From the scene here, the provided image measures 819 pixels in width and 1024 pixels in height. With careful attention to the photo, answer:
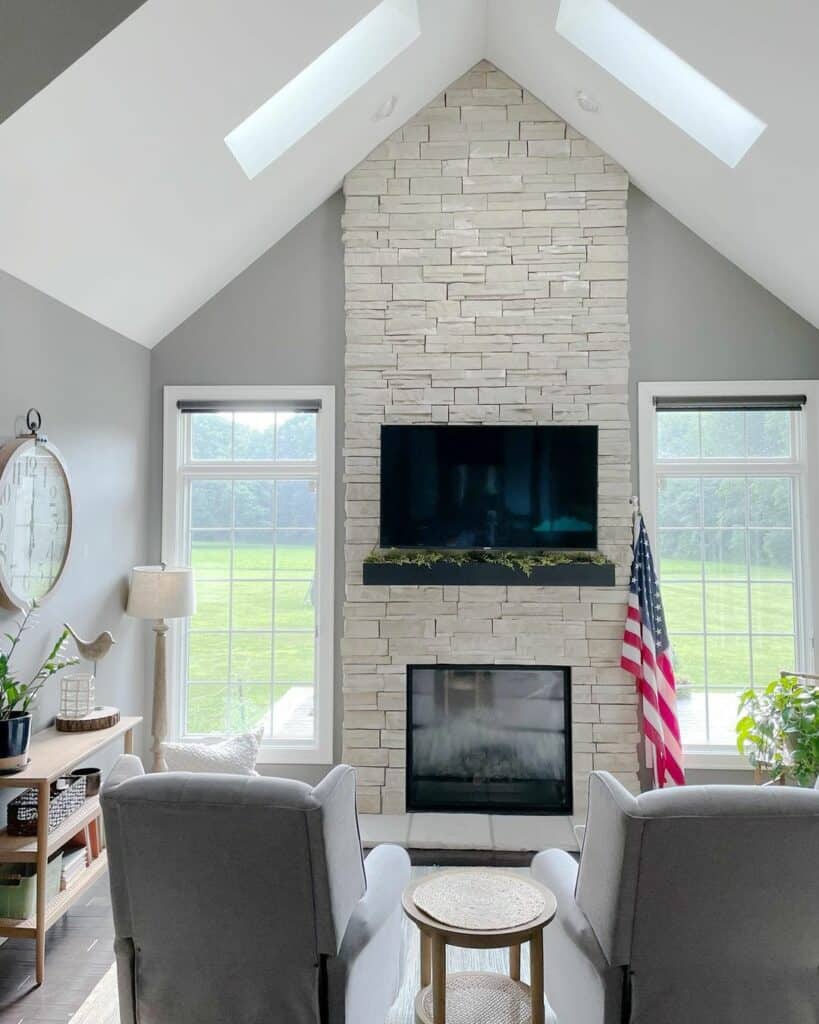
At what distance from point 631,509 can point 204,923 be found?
3.24 m

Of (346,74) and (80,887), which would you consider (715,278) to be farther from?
(80,887)

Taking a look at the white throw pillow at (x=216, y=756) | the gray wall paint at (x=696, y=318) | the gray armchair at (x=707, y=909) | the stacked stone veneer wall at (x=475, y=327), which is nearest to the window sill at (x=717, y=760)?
the stacked stone veneer wall at (x=475, y=327)

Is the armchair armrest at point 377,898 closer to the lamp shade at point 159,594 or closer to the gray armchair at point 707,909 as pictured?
the gray armchair at point 707,909

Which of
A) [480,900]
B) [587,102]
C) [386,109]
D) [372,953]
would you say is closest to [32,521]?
[372,953]

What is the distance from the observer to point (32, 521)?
3.17 metres

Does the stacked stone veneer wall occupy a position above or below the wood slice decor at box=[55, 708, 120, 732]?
above

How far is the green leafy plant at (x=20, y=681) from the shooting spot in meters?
2.72

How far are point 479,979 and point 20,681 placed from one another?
7.15 feet

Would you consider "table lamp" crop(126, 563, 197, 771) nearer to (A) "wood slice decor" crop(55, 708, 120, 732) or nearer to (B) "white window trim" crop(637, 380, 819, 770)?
(A) "wood slice decor" crop(55, 708, 120, 732)

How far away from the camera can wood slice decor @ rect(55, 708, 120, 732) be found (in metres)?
3.24

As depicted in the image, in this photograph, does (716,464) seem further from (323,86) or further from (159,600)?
(159,600)

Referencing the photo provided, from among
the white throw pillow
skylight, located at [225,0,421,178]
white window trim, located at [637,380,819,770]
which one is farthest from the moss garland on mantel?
skylight, located at [225,0,421,178]

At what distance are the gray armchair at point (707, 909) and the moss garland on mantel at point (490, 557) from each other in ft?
7.54

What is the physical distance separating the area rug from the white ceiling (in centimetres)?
281
